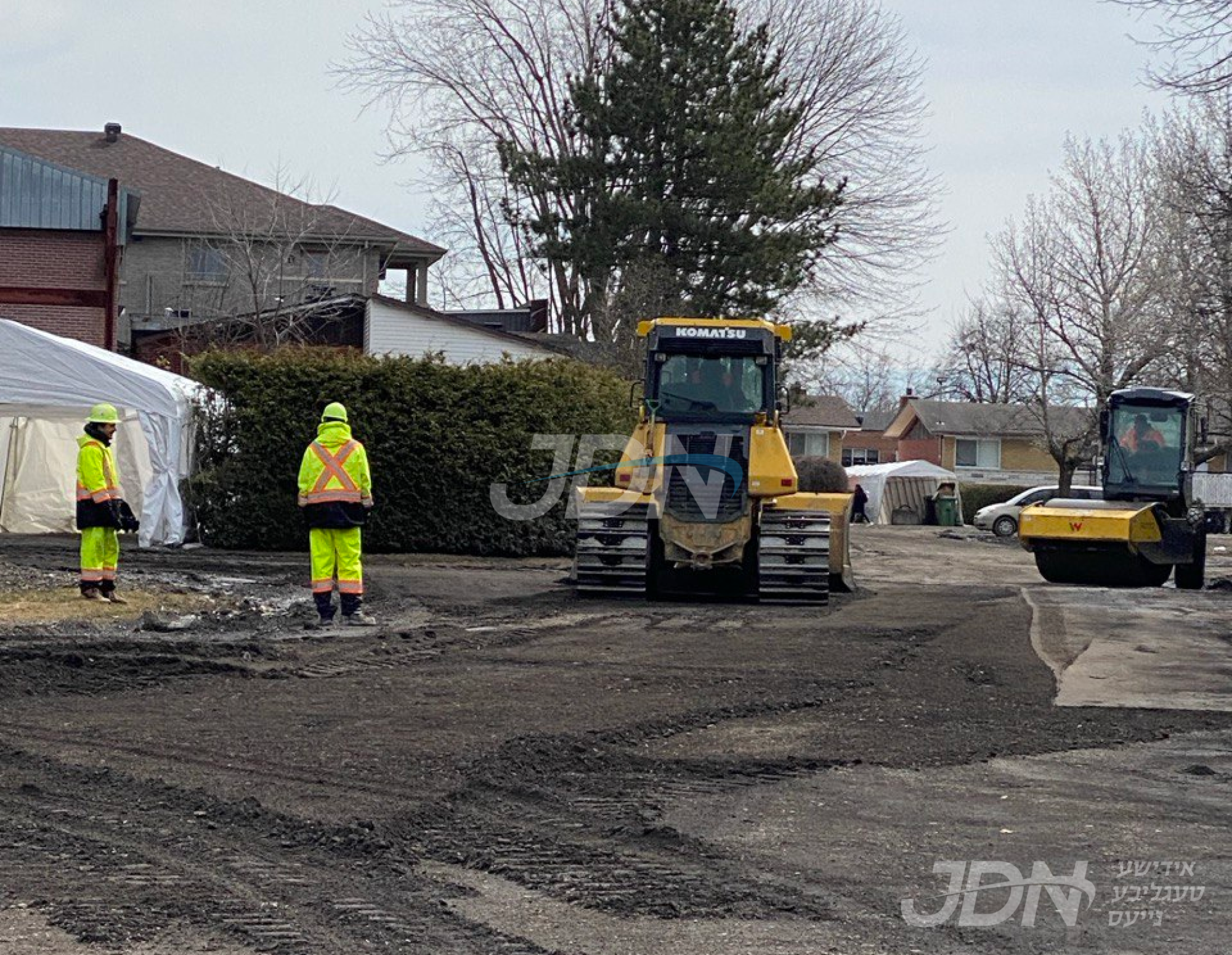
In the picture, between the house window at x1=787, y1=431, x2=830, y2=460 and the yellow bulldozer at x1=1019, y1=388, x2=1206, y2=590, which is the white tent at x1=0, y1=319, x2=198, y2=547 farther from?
the house window at x1=787, y1=431, x2=830, y2=460

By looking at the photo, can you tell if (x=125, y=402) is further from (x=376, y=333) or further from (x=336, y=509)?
(x=336, y=509)

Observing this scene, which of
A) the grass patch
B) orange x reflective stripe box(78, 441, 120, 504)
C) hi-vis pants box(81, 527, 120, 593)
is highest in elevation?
orange x reflective stripe box(78, 441, 120, 504)

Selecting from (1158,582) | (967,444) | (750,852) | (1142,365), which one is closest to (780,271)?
(1142,365)

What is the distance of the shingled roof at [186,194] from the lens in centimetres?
4456

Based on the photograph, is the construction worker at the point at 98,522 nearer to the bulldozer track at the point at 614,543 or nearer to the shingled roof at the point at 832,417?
the bulldozer track at the point at 614,543

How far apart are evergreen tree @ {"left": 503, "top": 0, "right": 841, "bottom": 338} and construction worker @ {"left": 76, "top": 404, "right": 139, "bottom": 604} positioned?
24082 millimetres

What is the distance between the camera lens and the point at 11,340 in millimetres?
26297

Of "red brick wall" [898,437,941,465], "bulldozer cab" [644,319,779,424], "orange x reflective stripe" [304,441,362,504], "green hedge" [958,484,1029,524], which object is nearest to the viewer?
"orange x reflective stripe" [304,441,362,504]

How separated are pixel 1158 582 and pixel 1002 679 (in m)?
12.9

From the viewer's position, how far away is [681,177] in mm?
41906

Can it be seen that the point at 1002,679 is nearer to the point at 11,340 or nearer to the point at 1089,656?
the point at 1089,656

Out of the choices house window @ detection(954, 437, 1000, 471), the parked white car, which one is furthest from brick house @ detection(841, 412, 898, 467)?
the parked white car

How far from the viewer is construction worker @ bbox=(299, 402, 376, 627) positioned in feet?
48.5

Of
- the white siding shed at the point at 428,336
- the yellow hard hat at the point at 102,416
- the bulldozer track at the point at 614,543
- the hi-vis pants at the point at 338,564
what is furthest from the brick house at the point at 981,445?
the hi-vis pants at the point at 338,564
